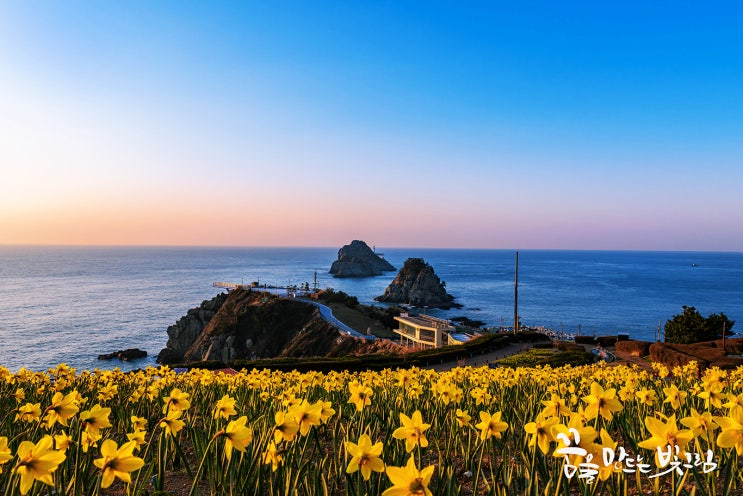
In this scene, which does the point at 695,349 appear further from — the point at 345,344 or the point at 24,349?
the point at 24,349

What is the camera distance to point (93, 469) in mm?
4070

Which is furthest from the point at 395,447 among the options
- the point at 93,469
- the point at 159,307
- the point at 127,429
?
the point at 159,307

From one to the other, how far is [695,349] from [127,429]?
106 feet

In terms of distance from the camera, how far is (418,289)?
124 meters

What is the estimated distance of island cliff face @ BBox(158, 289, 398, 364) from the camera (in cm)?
6375

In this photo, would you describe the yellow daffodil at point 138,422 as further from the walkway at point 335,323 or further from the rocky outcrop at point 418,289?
the rocky outcrop at point 418,289

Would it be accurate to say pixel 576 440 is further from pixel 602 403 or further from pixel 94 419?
pixel 94 419

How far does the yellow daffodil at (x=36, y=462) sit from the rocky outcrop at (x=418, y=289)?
11500 cm

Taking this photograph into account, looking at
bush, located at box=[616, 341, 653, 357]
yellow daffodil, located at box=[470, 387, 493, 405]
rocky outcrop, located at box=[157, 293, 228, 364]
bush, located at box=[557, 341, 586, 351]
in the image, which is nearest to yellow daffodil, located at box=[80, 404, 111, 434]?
yellow daffodil, located at box=[470, 387, 493, 405]

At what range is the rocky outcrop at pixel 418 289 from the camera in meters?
121

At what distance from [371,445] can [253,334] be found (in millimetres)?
73963

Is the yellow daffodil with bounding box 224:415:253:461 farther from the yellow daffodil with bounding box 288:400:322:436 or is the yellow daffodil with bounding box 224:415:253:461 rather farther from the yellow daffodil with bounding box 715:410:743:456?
the yellow daffodil with bounding box 715:410:743:456

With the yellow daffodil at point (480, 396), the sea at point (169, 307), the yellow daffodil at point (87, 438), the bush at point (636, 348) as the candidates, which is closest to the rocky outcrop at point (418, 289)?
the sea at point (169, 307)

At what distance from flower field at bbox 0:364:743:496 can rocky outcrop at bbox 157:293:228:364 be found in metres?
66.0
